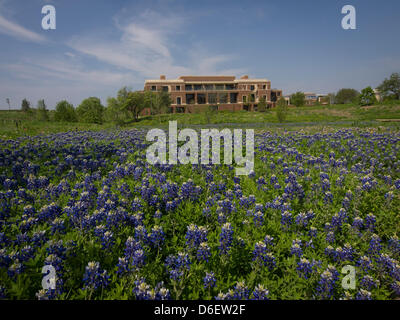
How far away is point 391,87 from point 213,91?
188 feet

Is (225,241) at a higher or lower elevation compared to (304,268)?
higher

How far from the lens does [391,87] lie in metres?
70.7

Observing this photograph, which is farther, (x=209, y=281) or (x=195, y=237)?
(x=195, y=237)

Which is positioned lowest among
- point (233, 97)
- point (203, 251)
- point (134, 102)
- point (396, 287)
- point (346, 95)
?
point (396, 287)

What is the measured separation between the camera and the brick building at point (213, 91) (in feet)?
232

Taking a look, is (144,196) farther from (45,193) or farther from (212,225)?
(45,193)

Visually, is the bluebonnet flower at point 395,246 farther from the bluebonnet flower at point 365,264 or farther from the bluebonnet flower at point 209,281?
the bluebonnet flower at point 209,281

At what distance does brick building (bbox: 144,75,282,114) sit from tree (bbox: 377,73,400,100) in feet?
116

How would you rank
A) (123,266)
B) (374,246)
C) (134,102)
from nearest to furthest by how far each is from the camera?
(123,266)
(374,246)
(134,102)

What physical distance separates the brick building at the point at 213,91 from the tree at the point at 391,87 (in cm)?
3546

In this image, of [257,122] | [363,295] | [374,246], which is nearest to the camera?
[363,295]

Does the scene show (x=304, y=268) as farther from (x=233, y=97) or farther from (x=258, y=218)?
(x=233, y=97)

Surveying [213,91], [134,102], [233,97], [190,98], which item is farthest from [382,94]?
[134,102]
